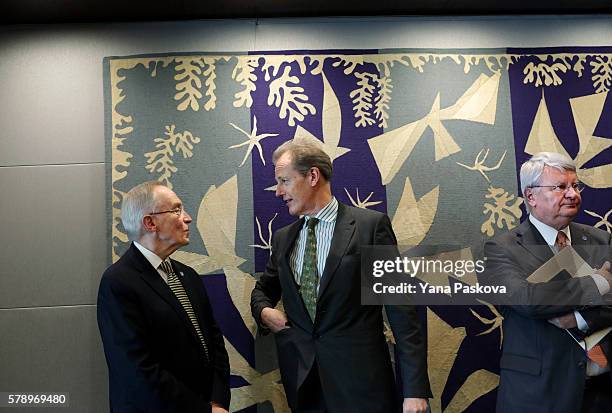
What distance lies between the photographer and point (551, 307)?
2428mm

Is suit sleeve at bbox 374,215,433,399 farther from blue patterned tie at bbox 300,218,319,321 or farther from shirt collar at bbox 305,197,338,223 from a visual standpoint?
shirt collar at bbox 305,197,338,223

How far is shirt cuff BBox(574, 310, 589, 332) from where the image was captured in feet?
7.90

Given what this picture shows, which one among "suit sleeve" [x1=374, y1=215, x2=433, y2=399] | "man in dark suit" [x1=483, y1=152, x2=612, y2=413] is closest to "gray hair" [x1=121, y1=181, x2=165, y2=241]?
"suit sleeve" [x1=374, y1=215, x2=433, y2=399]

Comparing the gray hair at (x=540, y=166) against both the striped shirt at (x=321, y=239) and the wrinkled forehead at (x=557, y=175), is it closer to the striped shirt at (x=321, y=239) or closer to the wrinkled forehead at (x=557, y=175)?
the wrinkled forehead at (x=557, y=175)

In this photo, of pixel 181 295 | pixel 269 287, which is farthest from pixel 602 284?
pixel 181 295

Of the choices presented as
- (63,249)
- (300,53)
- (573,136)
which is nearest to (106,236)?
(63,249)

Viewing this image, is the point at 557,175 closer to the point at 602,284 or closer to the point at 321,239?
the point at 602,284

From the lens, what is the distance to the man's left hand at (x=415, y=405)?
2.52 meters

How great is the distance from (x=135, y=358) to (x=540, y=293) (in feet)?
5.35

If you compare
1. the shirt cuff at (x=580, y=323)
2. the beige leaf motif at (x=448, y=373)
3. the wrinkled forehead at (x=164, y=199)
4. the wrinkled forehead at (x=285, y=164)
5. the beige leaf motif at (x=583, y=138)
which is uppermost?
the beige leaf motif at (x=583, y=138)

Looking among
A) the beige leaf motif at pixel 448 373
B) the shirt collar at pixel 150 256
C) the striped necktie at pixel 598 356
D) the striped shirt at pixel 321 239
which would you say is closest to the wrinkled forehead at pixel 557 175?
the striped necktie at pixel 598 356

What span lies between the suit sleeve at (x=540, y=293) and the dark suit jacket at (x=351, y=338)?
42 cm

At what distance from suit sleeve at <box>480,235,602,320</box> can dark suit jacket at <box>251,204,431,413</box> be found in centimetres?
42

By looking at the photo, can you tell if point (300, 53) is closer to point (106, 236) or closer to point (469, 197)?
point (469, 197)
